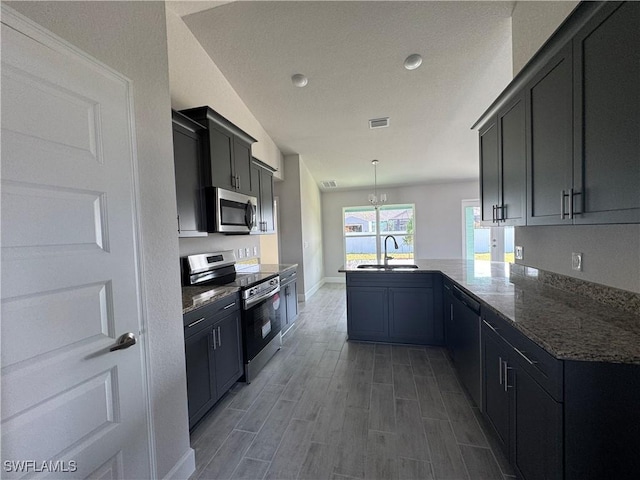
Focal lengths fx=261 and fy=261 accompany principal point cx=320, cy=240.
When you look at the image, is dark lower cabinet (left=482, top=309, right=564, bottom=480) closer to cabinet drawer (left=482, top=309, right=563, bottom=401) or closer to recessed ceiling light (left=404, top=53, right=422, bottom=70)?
cabinet drawer (left=482, top=309, right=563, bottom=401)

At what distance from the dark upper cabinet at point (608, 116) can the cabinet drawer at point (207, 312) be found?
2.31 metres

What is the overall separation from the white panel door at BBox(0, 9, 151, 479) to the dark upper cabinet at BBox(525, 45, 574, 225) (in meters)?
2.20

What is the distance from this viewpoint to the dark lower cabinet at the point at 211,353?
1.79 metres

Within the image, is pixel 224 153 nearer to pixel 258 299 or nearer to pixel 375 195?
pixel 258 299

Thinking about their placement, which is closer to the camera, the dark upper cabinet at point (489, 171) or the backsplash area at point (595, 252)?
the backsplash area at point (595, 252)

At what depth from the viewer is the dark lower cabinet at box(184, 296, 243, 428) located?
1.79 metres

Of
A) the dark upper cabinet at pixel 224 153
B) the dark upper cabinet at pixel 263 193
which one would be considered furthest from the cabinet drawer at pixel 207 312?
the dark upper cabinet at pixel 263 193

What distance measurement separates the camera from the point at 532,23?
2127 mm

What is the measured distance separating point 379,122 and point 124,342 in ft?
13.4

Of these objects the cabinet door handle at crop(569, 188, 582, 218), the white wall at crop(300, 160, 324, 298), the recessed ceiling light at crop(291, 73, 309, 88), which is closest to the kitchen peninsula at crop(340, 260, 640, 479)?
the cabinet door handle at crop(569, 188, 582, 218)

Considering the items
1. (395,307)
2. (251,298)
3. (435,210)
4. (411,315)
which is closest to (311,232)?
(435,210)

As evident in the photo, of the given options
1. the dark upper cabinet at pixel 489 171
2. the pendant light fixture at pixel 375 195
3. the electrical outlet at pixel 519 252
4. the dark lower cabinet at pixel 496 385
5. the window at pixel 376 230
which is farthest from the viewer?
the window at pixel 376 230

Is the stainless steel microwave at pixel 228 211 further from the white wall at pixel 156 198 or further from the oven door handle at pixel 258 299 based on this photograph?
the white wall at pixel 156 198

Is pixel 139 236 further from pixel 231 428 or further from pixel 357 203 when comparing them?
pixel 357 203
